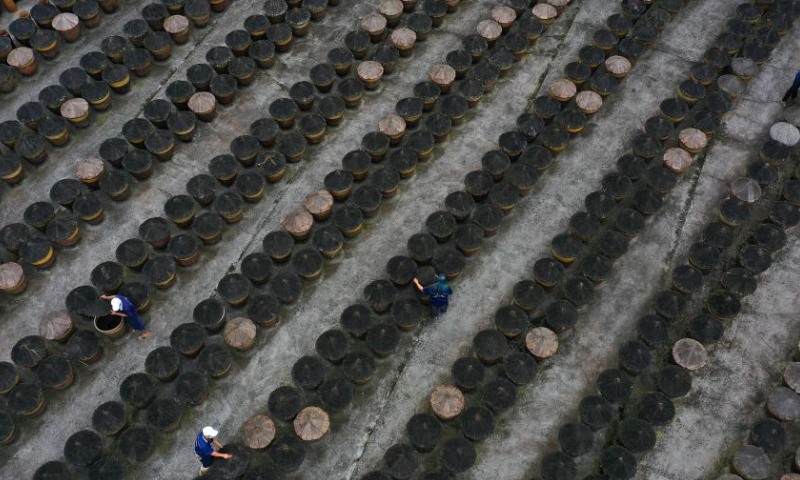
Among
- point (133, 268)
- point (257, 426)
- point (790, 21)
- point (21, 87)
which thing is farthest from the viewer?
point (790, 21)

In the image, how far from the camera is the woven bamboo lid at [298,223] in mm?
13805

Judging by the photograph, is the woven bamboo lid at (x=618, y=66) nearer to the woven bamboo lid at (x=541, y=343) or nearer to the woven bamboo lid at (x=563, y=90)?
the woven bamboo lid at (x=563, y=90)

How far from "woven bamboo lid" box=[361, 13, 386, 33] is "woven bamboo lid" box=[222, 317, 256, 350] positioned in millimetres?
8805

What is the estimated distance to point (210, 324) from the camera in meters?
12.7

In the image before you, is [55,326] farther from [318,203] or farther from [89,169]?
[318,203]

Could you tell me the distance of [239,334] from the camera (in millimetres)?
12539

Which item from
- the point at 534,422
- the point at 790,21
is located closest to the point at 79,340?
the point at 534,422

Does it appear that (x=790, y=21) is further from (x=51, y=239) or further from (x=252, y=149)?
(x=51, y=239)

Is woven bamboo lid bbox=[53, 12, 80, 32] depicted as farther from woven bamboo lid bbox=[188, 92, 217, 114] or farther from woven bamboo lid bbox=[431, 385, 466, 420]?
woven bamboo lid bbox=[431, 385, 466, 420]

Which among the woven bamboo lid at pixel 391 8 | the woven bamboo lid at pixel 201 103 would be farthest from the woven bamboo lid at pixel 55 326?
the woven bamboo lid at pixel 391 8

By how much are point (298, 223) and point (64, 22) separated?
8947 mm

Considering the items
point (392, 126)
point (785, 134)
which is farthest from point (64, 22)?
point (785, 134)

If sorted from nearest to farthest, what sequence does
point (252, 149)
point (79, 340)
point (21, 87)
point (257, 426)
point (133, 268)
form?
point (257, 426)
point (79, 340)
point (133, 268)
point (252, 149)
point (21, 87)

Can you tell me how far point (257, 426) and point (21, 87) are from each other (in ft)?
36.6
